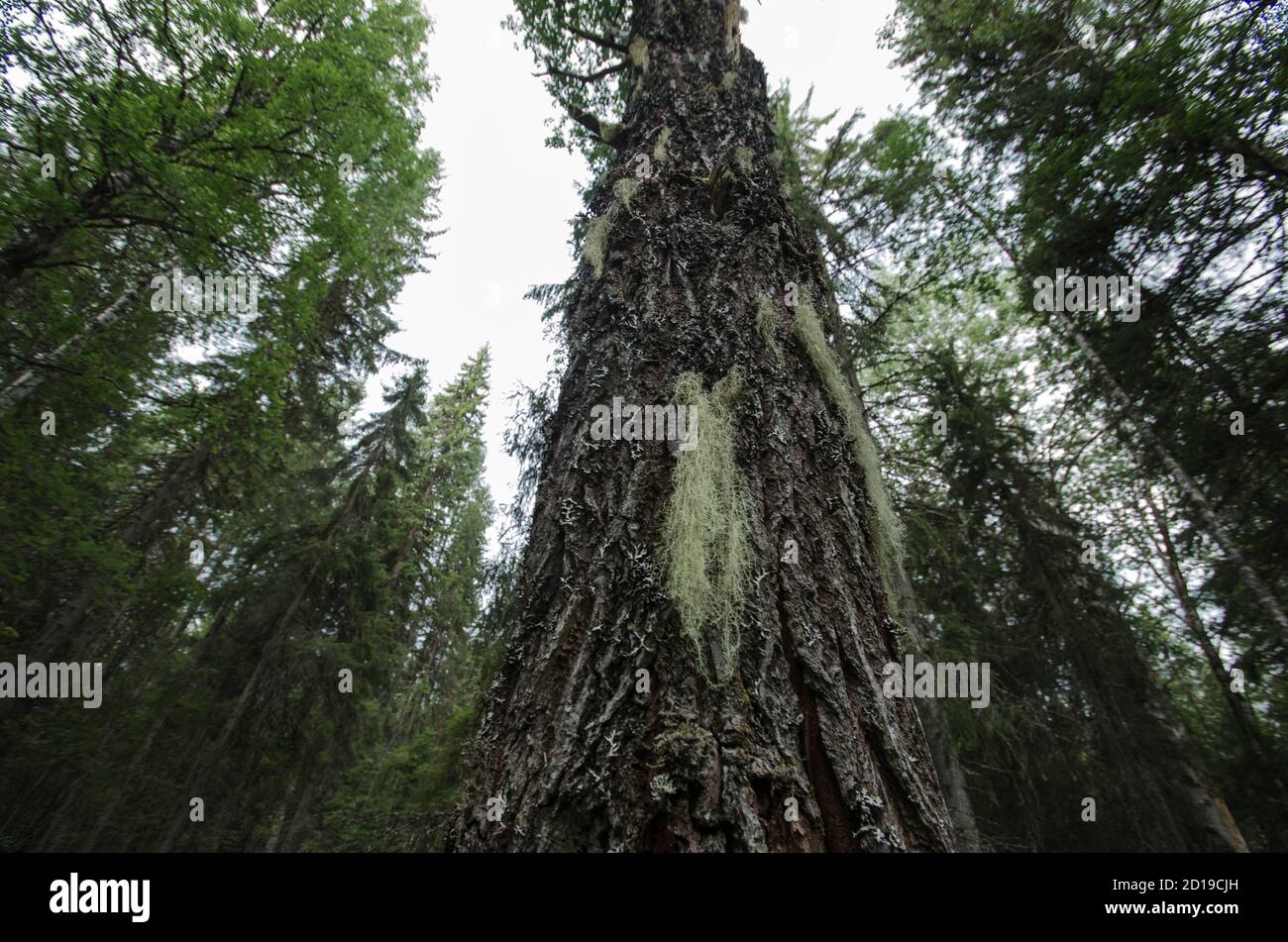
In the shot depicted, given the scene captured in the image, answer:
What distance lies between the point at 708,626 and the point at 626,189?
92.5 inches

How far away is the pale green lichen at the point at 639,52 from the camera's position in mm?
3728

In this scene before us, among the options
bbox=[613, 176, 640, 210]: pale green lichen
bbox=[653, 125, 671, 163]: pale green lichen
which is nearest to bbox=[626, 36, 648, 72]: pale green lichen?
bbox=[653, 125, 671, 163]: pale green lichen

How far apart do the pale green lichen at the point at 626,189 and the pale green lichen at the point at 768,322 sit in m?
0.98

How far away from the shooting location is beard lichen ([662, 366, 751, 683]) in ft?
4.54

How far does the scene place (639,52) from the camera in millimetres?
3889

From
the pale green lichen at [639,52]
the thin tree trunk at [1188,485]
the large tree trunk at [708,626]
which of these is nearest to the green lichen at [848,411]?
the large tree trunk at [708,626]

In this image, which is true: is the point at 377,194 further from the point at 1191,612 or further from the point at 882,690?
the point at 1191,612

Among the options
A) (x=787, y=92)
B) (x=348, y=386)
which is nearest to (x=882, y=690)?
(x=787, y=92)

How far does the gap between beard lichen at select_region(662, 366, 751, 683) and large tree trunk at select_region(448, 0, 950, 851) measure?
0.02 meters

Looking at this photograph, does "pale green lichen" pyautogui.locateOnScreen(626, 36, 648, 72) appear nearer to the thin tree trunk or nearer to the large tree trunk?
the large tree trunk

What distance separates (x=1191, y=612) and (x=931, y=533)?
596 cm

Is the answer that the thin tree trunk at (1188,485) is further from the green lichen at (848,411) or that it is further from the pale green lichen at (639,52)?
the green lichen at (848,411)

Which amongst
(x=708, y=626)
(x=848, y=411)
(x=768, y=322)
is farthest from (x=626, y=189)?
(x=708, y=626)
